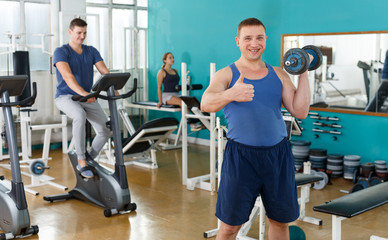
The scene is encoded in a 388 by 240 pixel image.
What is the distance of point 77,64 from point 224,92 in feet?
7.91

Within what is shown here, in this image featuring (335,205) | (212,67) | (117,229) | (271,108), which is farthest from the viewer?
(212,67)

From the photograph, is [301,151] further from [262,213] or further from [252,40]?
[252,40]

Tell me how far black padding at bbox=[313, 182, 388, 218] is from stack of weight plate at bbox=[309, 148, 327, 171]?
213 centimetres

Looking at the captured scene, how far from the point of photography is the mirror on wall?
534cm

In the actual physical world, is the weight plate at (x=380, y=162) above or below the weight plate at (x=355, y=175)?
above

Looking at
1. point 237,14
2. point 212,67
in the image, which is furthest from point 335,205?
point 237,14

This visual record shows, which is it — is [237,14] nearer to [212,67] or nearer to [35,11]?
[212,67]

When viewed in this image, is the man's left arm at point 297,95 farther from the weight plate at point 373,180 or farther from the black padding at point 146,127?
the black padding at point 146,127

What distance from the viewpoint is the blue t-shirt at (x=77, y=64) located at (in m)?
4.12

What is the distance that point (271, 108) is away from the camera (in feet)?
7.34

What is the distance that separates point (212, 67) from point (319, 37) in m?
1.84

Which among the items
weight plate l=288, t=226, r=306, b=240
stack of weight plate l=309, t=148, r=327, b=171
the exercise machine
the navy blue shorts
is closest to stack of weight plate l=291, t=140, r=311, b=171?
stack of weight plate l=309, t=148, r=327, b=171

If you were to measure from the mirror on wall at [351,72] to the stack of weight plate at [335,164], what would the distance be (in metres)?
0.62

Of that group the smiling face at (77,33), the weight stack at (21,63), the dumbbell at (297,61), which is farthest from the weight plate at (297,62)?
the weight stack at (21,63)
